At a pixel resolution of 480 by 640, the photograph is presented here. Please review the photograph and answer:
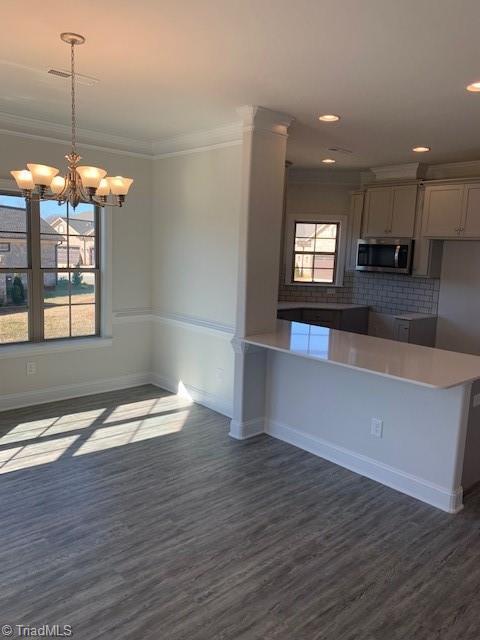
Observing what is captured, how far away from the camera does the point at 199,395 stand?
5133 millimetres

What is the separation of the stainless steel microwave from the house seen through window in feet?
1.70

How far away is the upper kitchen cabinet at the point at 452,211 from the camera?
17.1 feet

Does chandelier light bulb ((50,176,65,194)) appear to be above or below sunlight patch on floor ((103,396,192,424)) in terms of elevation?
above

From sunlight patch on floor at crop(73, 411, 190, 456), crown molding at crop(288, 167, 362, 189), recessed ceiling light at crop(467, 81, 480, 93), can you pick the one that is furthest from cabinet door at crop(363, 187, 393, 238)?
→ sunlight patch on floor at crop(73, 411, 190, 456)

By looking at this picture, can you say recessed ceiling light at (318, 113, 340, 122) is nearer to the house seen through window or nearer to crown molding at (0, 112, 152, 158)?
crown molding at (0, 112, 152, 158)

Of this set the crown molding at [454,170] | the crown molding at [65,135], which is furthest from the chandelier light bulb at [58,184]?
the crown molding at [454,170]

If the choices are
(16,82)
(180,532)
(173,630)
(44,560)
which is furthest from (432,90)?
(44,560)

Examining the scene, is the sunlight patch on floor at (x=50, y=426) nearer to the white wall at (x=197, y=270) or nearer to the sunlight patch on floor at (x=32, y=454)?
the sunlight patch on floor at (x=32, y=454)

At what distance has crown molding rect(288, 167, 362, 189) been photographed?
6453 mm

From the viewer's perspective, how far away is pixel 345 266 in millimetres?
6672

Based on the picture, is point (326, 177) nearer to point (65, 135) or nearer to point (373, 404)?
point (65, 135)

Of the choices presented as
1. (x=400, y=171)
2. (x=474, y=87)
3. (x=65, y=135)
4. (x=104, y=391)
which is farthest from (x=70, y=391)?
(x=400, y=171)

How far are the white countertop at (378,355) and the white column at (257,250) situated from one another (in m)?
0.20

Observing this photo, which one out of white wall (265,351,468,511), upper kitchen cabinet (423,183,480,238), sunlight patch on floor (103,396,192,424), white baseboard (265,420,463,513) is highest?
upper kitchen cabinet (423,183,480,238)
